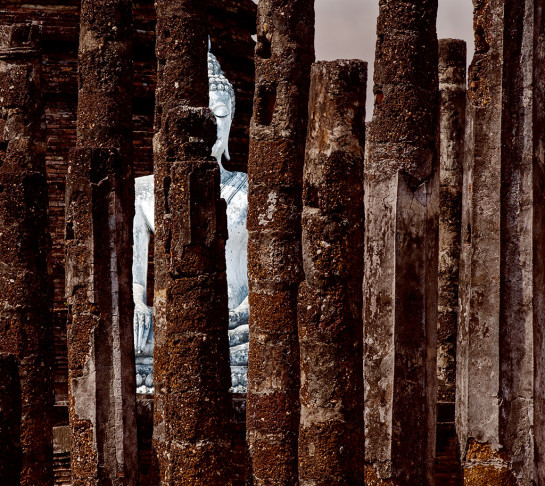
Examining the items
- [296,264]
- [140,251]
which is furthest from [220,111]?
[296,264]

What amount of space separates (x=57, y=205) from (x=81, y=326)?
5628 millimetres

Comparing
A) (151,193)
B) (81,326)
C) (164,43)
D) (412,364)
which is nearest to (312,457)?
(412,364)

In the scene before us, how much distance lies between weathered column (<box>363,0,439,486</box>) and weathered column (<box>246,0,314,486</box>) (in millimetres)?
2149

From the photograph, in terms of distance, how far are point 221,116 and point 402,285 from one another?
684 cm

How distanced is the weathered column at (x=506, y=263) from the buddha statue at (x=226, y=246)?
19.1ft

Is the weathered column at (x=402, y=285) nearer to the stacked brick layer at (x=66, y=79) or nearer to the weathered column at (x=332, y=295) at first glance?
the weathered column at (x=332, y=295)

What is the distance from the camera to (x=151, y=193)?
16938mm

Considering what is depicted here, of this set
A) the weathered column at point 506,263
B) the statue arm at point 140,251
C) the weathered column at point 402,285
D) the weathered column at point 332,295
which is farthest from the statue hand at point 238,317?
the weathered column at point 506,263

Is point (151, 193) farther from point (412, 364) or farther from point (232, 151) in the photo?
point (412, 364)

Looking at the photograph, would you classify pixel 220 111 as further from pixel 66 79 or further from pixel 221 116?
pixel 66 79

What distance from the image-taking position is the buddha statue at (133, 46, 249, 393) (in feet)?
52.5

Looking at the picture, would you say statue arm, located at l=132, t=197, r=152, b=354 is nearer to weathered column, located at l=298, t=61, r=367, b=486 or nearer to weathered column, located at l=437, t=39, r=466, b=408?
weathered column, located at l=437, t=39, r=466, b=408

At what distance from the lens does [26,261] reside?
13.0 metres

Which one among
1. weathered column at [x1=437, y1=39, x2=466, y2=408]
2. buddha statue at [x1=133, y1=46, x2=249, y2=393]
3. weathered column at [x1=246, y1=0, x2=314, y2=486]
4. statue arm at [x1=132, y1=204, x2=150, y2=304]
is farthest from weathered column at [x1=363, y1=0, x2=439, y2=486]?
statue arm at [x1=132, y1=204, x2=150, y2=304]
